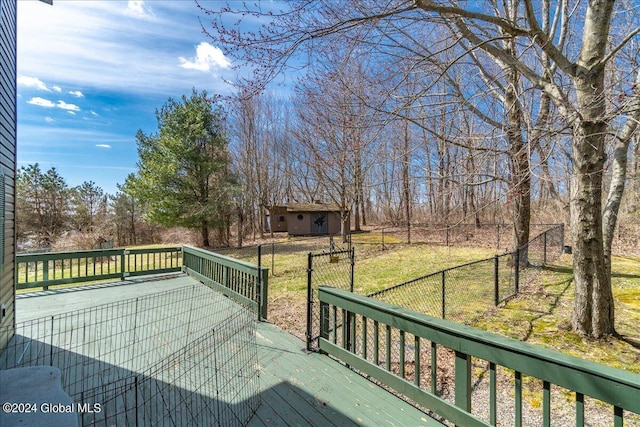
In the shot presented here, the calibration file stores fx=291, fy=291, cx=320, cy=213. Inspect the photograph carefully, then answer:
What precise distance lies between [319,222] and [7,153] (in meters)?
19.0

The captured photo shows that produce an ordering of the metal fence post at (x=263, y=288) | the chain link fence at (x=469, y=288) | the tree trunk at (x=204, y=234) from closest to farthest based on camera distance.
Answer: the metal fence post at (x=263, y=288) → the chain link fence at (x=469, y=288) → the tree trunk at (x=204, y=234)

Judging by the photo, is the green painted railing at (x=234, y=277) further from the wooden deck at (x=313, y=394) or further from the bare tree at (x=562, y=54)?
the bare tree at (x=562, y=54)

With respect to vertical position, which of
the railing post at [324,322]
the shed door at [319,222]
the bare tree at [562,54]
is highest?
the bare tree at [562,54]

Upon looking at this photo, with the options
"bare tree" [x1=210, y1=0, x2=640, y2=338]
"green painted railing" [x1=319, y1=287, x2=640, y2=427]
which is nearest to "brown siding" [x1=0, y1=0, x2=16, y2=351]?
"bare tree" [x1=210, y1=0, x2=640, y2=338]

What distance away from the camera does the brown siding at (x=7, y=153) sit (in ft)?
10.6

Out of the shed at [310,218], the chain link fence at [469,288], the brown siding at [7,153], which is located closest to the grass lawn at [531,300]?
the chain link fence at [469,288]

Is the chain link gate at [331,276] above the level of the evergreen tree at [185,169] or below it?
below

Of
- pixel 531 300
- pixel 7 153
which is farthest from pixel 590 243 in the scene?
pixel 7 153

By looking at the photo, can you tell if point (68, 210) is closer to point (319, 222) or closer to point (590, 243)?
point (319, 222)

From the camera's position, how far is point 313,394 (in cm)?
246

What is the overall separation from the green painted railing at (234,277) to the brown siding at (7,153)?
271 cm

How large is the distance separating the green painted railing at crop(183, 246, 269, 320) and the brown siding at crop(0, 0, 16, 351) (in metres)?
2.71

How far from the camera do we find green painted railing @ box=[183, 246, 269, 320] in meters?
4.33

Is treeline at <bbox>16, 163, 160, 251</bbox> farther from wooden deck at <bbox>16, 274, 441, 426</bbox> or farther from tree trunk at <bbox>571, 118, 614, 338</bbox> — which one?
tree trunk at <bbox>571, 118, 614, 338</bbox>
